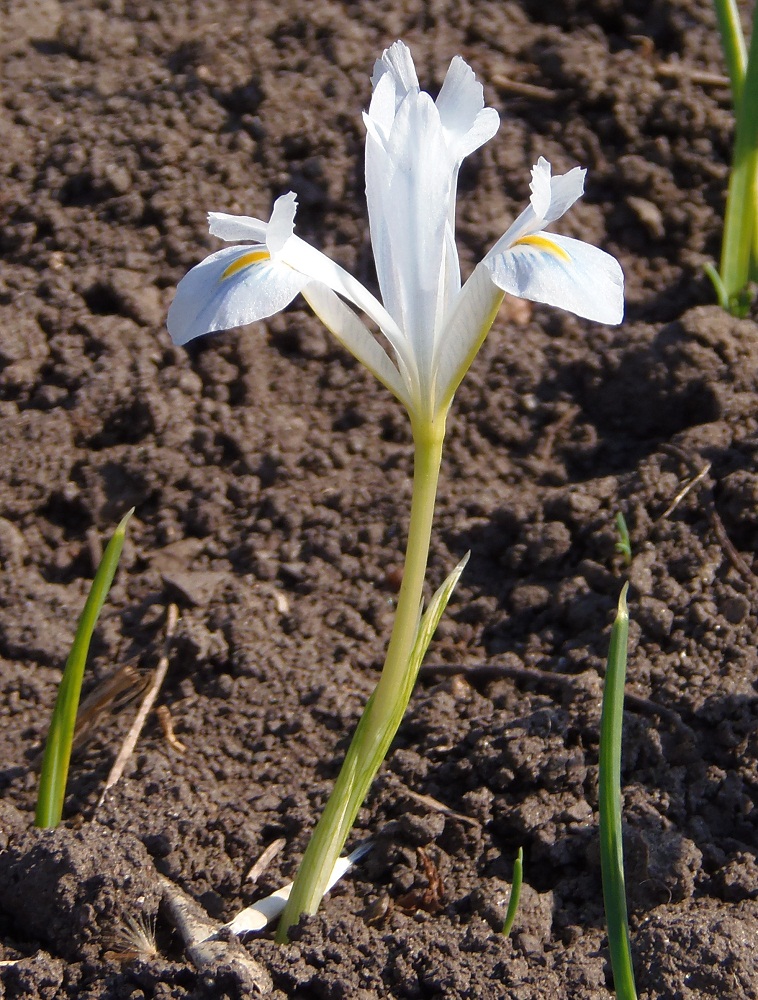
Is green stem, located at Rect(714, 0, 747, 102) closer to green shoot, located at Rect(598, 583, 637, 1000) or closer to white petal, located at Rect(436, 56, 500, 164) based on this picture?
white petal, located at Rect(436, 56, 500, 164)

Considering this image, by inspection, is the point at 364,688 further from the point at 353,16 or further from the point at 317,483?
the point at 353,16

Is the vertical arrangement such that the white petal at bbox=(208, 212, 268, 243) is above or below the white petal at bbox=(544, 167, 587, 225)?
below

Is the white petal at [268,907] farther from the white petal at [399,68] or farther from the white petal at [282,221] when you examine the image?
the white petal at [399,68]

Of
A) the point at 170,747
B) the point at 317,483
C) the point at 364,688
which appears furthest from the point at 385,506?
the point at 170,747

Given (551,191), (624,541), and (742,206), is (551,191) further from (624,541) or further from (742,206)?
(742,206)

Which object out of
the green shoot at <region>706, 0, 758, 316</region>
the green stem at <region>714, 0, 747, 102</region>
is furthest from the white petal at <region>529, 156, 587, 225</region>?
the green stem at <region>714, 0, 747, 102</region>
